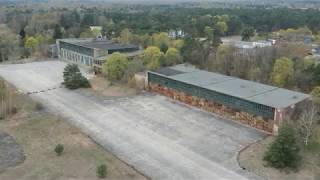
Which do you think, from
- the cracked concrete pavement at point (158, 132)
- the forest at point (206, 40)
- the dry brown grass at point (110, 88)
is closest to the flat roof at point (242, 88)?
the cracked concrete pavement at point (158, 132)

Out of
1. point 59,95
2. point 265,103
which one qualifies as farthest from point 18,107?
point 265,103

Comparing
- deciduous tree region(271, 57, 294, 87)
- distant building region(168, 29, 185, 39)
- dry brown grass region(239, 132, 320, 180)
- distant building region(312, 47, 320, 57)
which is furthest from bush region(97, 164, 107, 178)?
distant building region(168, 29, 185, 39)

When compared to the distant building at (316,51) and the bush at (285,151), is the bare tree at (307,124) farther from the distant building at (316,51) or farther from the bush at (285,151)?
the distant building at (316,51)

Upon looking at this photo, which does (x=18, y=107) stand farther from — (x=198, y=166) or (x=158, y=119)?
(x=198, y=166)

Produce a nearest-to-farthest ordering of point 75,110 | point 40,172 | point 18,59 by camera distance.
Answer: point 40,172 → point 75,110 → point 18,59

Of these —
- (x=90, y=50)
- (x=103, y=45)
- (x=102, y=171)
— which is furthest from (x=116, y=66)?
(x=102, y=171)
